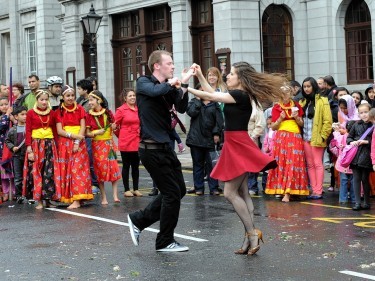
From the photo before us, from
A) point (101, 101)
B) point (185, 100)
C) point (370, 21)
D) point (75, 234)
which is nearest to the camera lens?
point (185, 100)

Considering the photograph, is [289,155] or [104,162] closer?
[289,155]

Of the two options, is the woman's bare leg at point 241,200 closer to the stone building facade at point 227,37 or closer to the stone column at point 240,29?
the stone building facade at point 227,37

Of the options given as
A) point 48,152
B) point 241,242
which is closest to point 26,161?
point 48,152

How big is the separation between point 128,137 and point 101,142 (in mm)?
925

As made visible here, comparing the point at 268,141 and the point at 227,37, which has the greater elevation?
the point at 227,37

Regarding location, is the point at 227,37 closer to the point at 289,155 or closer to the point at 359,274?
the point at 289,155

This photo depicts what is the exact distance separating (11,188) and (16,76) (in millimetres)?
25726

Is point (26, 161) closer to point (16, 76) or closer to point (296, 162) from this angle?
point (296, 162)

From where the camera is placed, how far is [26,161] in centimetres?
1438

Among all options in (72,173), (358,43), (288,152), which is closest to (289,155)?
(288,152)

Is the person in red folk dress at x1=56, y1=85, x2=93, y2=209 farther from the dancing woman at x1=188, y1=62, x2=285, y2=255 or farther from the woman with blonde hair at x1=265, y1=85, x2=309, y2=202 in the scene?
the dancing woman at x1=188, y1=62, x2=285, y2=255

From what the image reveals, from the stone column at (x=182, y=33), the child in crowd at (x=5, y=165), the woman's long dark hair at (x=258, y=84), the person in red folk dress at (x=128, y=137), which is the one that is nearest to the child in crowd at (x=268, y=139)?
the person in red folk dress at (x=128, y=137)

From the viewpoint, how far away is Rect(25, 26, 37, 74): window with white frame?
131 feet

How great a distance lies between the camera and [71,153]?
14.0 m
